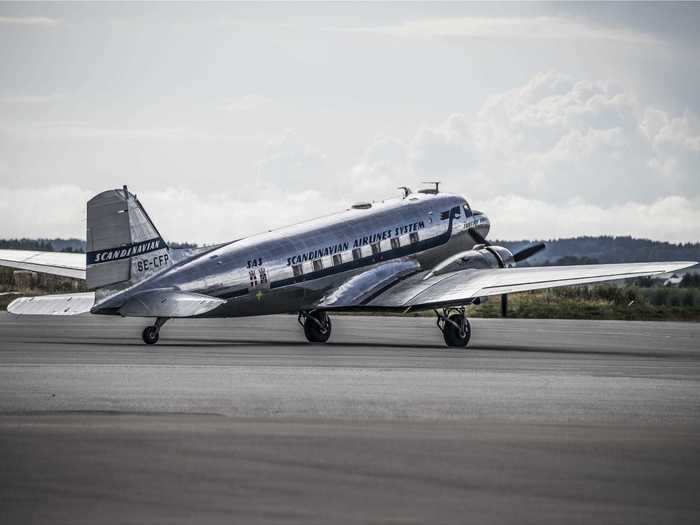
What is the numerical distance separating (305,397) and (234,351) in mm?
13567

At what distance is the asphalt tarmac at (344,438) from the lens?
38.3ft

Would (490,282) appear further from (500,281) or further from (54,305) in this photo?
(54,305)

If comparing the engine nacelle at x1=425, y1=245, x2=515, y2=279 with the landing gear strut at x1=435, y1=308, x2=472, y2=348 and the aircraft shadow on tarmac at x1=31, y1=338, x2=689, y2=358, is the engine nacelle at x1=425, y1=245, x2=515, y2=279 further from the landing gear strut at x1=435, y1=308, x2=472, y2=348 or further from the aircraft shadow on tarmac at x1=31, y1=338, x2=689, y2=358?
the aircraft shadow on tarmac at x1=31, y1=338, x2=689, y2=358

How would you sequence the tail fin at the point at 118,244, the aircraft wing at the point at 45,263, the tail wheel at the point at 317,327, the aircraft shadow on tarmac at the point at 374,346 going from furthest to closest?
1. the aircraft wing at the point at 45,263
2. the tail wheel at the point at 317,327
3. the tail fin at the point at 118,244
4. the aircraft shadow on tarmac at the point at 374,346

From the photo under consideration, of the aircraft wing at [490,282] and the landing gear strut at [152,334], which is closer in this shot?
the landing gear strut at [152,334]

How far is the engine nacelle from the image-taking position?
4469 cm

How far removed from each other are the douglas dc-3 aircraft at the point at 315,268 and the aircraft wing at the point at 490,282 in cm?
4

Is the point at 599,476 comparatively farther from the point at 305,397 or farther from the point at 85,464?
the point at 305,397

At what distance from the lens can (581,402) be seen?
838 inches

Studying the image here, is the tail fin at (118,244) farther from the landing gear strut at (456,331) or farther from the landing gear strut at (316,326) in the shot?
the landing gear strut at (456,331)

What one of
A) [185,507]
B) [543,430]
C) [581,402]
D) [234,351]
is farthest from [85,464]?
[234,351]

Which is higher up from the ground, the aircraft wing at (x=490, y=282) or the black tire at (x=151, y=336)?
the aircraft wing at (x=490, y=282)

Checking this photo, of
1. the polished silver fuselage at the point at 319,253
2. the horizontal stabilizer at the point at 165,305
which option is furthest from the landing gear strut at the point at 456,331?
the horizontal stabilizer at the point at 165,305

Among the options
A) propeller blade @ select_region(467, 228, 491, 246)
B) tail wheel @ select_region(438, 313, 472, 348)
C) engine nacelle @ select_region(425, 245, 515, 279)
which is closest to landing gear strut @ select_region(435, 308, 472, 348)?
tail wheel @ select_region(438, 313, 472, 348)
